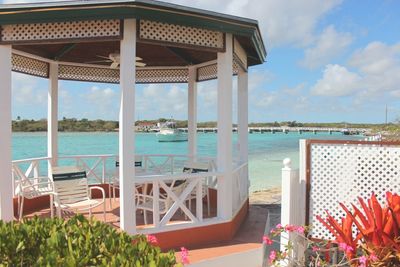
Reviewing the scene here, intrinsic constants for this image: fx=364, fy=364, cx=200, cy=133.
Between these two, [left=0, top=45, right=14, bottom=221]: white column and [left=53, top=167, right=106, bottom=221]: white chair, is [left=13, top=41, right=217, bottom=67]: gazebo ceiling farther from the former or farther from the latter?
[left=53, top=167, right=106, bottom=221]: white chair

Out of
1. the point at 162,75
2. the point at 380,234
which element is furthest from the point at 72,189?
the point at 380,234

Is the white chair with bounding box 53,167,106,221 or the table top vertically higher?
the table top

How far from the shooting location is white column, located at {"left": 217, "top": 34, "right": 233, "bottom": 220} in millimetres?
4934

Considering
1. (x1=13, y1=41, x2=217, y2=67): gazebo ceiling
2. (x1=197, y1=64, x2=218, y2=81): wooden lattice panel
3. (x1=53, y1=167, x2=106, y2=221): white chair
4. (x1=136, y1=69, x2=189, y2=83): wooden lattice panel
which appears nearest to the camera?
(x1=53, y1=167, x2=106, y2=221): white chair

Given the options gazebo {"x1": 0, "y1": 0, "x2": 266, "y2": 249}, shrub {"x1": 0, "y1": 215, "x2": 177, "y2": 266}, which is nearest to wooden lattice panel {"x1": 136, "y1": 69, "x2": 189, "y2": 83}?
gazebo {"x1": 0, "y1": 0, "x2": 266, "y2": 249}

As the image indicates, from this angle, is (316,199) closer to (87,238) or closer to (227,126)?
(227,126)

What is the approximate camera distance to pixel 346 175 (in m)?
4.38

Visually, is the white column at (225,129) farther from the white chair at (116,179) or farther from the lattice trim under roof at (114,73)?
the white chair at (116,179)

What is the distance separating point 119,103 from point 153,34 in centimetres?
92

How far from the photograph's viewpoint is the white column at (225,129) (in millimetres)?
4934

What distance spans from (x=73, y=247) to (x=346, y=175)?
11.0 ft

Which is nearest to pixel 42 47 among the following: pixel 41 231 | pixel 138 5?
pixel 138 5

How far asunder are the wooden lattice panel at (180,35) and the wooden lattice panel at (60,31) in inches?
13.4

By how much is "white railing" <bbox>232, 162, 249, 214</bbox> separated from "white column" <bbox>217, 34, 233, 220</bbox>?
0.30 meters
